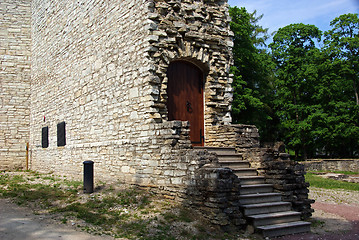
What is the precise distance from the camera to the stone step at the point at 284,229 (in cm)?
710

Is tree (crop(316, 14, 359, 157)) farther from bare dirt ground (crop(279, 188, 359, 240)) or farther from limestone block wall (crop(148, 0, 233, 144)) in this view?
limestone block wall (crop(148, 0, 233, 144))

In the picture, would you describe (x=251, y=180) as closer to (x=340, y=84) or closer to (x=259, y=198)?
(x=259, y=198)

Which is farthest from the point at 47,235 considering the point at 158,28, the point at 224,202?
the point at 158,28

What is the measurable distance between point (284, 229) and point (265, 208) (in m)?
0.60

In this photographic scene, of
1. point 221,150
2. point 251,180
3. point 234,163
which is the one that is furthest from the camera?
point 221,150

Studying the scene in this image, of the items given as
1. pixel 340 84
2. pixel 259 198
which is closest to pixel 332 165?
pixel 340 84

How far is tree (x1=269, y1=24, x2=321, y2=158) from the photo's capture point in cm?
2861

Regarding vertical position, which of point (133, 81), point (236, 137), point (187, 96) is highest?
point (133, 81)

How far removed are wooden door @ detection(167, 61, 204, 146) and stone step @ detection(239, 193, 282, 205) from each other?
280cm

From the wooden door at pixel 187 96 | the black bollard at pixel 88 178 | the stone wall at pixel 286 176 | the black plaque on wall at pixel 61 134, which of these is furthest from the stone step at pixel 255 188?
the black plaque on wall at pixel 61 134

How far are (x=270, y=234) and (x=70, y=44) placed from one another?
10.3 m

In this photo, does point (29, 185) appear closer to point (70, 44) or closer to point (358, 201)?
point (70, 44)

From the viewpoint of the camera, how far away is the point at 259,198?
8016 millimetres

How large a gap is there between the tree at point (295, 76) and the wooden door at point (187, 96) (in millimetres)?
19530
